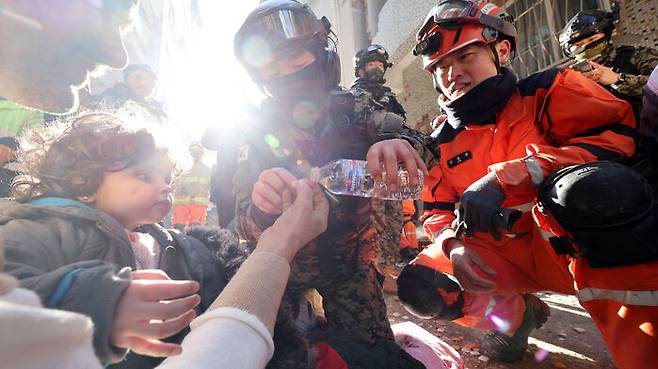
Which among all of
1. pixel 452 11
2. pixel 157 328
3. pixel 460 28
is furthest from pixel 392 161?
pixel 452 11

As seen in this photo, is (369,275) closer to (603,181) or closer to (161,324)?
(603,181)

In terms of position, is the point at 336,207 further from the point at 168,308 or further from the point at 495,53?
the point at 495,53

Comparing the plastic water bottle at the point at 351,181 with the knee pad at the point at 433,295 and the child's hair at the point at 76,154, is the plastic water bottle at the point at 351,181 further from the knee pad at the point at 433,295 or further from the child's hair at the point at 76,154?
the child's hair at the point at 76,154

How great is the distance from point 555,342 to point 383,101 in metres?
3.34

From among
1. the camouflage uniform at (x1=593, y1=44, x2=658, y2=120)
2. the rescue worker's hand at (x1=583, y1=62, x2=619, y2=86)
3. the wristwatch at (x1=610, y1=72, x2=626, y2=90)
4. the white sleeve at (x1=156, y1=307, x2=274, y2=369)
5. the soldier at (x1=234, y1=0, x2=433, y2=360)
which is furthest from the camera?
the camouflage uniform at (x1=593, y1=44, x2=658, y2=120)

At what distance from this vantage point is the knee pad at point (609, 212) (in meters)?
1.24

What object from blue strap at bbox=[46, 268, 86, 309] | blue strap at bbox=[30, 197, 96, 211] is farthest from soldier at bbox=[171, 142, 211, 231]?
blue strap at bbox=[46, 268, 86, 309]

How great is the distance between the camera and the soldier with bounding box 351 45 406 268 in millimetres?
3583

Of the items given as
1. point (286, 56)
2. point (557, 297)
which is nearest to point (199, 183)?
point (286, 56)

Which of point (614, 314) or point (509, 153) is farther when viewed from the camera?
point (509, 153)

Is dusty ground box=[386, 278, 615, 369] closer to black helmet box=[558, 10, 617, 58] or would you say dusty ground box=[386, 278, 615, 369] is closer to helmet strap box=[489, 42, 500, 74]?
helmet strap box=[489, 42, 500, 74]

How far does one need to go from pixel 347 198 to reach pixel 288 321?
0.80 m

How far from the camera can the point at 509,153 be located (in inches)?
77.5

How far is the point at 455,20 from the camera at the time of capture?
2102 millimetres
